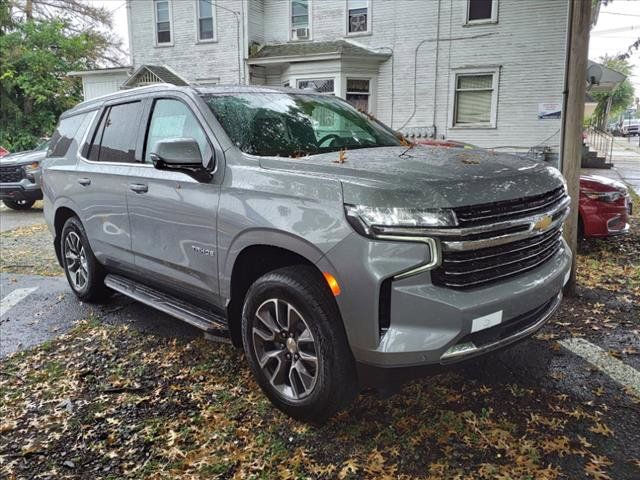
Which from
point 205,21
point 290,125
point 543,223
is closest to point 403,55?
point 205,21

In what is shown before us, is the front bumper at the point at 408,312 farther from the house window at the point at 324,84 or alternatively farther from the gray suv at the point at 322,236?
the house window at the point at 324,84

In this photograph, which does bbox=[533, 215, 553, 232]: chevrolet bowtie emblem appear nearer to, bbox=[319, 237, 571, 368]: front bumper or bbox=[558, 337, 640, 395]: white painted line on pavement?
bbox=[319, 237, 571, 368]: front bumper

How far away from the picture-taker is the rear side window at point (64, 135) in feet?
17.1

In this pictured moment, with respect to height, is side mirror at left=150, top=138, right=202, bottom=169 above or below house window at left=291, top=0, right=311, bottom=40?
below

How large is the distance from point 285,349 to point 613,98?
57.9 metres

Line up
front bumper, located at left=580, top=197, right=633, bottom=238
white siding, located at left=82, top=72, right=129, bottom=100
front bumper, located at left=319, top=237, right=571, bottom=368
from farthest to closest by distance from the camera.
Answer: white siding, located at left=82, top=72, right=129, bottom=100 → front bumper, located at left=580, top=197, right=633, bottom=238 → front bumper, located at left=319, top=237, right=571, bottom=368

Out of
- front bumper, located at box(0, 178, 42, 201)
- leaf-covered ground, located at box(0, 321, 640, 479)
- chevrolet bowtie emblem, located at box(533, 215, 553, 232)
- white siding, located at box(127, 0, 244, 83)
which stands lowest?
leaf-covered ground, located at box(0, 321, 640, 479)

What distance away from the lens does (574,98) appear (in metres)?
4.72

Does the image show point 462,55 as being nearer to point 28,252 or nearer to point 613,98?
point 28,252

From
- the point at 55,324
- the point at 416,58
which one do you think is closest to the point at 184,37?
the point at 416,58

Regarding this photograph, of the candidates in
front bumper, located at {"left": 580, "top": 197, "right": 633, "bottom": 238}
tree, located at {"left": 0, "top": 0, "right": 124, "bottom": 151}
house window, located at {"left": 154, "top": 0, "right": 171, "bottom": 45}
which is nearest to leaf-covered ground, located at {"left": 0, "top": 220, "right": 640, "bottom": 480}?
front bumper, located at {"left": 580, "top": 197, "right": 633, "bottom": 238}

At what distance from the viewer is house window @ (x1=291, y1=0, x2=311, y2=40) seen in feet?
58.2

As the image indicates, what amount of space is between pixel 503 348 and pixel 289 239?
1243 millimetres

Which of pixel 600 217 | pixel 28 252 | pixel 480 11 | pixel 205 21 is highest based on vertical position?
pixel 205 21
